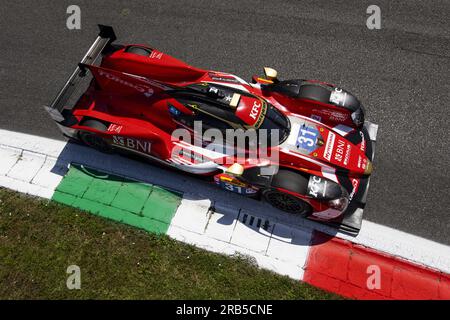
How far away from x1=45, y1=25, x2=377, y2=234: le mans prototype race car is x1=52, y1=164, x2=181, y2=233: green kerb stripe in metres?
0.85

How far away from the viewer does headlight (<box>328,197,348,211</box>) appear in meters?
7.52

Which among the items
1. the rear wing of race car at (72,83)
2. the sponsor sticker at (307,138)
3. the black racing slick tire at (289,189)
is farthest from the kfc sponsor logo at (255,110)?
the rear wing of race car at (72,83)

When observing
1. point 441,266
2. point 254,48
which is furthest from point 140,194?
point 441,266

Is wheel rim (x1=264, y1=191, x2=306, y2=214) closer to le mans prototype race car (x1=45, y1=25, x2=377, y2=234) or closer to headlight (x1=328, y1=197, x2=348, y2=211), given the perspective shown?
le mans prototype race car (x1=45, y1=25, x2=377, y2=234)

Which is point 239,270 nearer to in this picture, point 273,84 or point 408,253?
point 408,253

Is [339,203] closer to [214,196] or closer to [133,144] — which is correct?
[214,196]

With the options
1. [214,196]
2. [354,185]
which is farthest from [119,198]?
[354,185]

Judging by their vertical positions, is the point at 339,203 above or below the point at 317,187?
below

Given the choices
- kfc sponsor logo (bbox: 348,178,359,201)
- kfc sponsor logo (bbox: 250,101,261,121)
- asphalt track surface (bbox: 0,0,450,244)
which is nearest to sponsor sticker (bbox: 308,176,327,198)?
kfc sponsor logo (bbox: 348,178,359,201)

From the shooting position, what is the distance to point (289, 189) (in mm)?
7566

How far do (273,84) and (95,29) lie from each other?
572cm

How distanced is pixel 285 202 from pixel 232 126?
195 cm

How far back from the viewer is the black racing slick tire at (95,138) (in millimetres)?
8398
